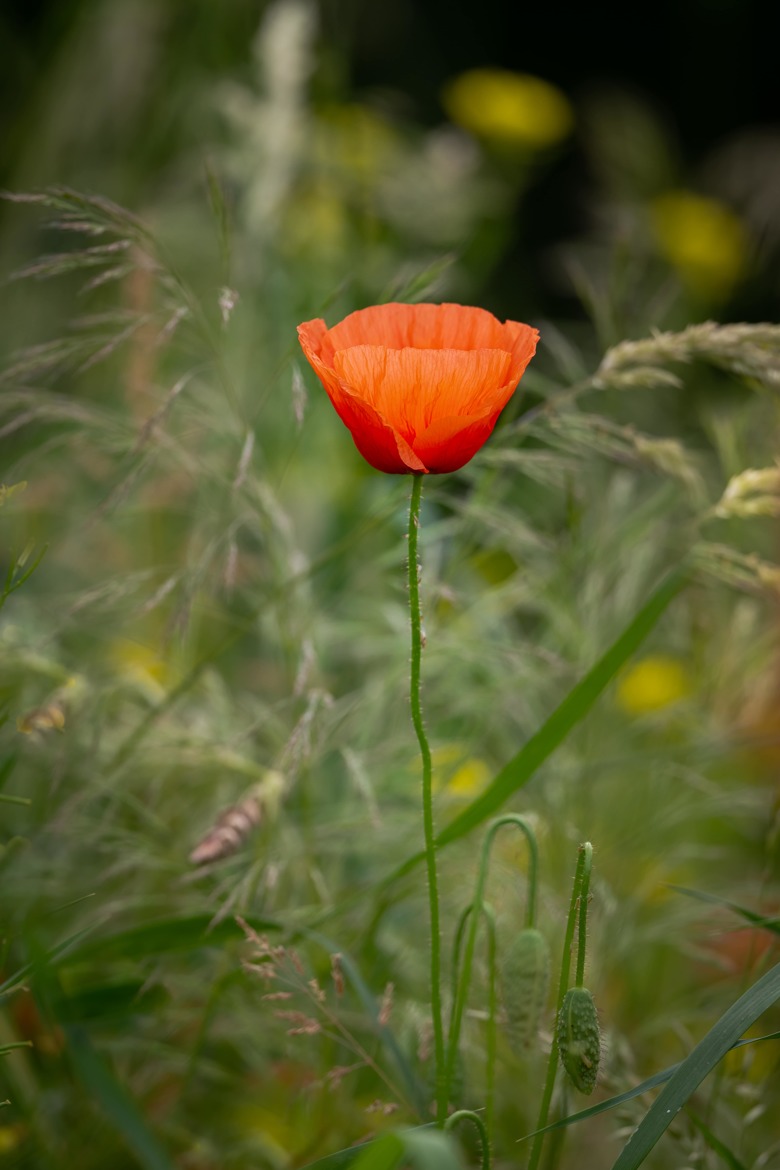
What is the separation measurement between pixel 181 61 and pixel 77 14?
24 cm

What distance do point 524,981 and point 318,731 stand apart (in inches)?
12.4

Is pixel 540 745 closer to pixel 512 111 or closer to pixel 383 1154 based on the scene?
pixel 383 1154

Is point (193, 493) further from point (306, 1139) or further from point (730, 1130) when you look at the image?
point (730, 1130)

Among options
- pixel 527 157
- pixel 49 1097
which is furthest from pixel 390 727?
pixel 527 157

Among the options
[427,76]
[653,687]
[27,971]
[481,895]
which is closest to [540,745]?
[481,895]

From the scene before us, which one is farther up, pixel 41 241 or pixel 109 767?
pixel 41 241

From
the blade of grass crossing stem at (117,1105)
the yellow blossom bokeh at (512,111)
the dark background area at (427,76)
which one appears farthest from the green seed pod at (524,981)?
the yellow blossom bokeh at (512,111)

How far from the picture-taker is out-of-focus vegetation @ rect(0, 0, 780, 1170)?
89 cm

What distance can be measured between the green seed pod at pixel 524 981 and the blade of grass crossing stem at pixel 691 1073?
92mm

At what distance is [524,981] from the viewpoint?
0.72 metres

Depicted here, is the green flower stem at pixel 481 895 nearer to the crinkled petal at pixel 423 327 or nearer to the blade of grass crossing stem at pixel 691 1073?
the blade of grass crossing stem at pixel 691 1073

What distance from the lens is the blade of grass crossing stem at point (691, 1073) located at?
25.7 inches

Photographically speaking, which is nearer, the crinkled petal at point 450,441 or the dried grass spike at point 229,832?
the crinkled petal at point 450,441

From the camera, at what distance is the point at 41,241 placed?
2.64m
